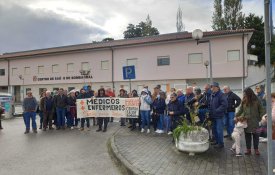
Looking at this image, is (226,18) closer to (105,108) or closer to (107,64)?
(107,64)

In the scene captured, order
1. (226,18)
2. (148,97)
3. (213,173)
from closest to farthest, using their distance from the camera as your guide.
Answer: (213,173)
(148,97)
(226,18)

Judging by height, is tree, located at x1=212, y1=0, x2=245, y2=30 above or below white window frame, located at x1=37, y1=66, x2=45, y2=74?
above

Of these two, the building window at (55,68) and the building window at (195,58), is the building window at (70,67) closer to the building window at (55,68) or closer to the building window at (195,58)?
the building window at (55,68)

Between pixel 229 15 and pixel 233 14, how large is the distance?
0.59 meters

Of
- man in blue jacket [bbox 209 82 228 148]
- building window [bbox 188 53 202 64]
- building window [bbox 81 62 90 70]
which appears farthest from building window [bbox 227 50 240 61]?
man in blue jacket [bbox 209 82 228 148]

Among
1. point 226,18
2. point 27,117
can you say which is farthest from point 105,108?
point 226,18

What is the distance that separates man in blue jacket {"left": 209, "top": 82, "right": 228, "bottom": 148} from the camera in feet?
29.2

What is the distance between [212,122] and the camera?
9359mm

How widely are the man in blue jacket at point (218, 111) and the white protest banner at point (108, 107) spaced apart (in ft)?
16.8

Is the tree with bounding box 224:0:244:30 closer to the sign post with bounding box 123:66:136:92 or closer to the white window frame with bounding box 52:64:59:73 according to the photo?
the white window frame with bounding box 52:64:59:73

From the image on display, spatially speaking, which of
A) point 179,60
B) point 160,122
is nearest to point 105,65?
point 179,60

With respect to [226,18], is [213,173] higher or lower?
lower

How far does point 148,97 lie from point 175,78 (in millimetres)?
20919

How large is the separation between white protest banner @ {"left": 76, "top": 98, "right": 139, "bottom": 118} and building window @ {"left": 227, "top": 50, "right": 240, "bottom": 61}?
19544 millimetres
